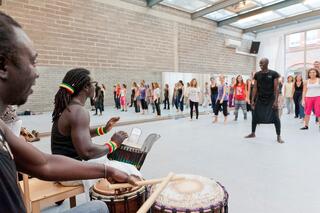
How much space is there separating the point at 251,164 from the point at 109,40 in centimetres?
531

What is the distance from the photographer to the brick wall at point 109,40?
18.3 ft

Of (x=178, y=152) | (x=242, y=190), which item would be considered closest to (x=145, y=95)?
(x=178, y=152)

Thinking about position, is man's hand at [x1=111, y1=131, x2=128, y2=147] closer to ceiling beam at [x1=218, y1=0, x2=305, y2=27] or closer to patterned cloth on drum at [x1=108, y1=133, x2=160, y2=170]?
patterned cloth on drum at [x1=108, y1=133, x2=160, y2=170]

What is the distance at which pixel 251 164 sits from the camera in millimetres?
2910

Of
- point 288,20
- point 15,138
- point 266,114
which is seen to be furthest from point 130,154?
point 288,20

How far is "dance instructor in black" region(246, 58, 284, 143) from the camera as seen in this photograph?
374cm

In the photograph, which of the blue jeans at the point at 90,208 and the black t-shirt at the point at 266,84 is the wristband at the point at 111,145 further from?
the black t-shirt at the point at 266,84

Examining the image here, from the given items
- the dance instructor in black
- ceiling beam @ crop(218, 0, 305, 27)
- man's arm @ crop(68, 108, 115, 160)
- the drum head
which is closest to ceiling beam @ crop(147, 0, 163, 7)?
ceiling beam @ crop(218, 0, 305, 27)

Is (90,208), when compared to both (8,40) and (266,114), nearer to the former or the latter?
(8,40)

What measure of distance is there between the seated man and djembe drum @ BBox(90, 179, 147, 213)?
33 centimetres

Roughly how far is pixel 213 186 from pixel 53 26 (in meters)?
5.88

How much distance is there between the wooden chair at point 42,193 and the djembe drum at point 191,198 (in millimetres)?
590

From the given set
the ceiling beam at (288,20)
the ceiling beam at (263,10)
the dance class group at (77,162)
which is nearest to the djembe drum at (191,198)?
the dance class group at (77,162)

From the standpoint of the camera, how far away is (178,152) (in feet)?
11.7
